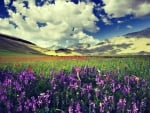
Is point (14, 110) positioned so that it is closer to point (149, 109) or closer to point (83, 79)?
point (149, 109)

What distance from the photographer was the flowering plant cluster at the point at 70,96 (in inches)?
188

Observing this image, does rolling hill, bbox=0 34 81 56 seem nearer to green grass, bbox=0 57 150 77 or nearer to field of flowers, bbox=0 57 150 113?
green grass, bbox=0 57 150 77

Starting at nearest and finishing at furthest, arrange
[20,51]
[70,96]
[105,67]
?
[70,96] → [105,67] → [20,51]

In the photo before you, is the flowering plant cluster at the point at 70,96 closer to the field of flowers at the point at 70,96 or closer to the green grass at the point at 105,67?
the field of flowers at the point at 70,96

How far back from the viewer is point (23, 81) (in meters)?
6.25

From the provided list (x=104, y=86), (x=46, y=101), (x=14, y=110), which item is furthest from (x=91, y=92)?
(x=14, y=110)

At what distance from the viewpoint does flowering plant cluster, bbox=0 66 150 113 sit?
4770mm

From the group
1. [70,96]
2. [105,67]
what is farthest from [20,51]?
[70,96]

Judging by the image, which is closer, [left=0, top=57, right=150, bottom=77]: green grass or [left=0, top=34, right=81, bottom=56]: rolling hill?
[left=0, top=57, right=150, bottom=77]: green grass

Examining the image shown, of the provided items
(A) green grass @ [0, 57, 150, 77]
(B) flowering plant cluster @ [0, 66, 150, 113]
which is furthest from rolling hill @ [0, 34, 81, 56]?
(B) flowering plant cluster @ [0, 66, 150, 113]

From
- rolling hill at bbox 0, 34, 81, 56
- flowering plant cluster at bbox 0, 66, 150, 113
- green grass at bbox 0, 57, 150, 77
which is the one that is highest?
rolling hill at bbox 0, 34, 81, 56

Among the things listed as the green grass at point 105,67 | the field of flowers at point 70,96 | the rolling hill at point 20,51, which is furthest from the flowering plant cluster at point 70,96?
the rolling hill at point 20,51

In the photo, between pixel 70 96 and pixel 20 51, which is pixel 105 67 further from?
pixel 20 51

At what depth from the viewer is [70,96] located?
5613 mm
